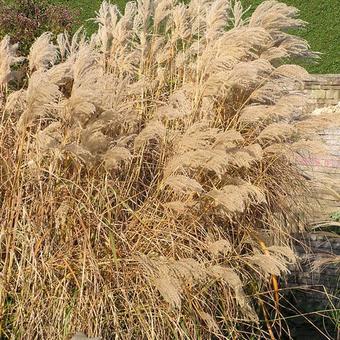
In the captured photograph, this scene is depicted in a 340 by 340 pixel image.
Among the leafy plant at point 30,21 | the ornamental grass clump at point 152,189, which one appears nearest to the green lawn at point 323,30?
the leafy plant at point 30,21

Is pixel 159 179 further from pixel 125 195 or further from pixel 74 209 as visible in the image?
pixel 74 209

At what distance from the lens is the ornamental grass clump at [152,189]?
3.55 meters

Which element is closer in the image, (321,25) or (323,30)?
(323,30)

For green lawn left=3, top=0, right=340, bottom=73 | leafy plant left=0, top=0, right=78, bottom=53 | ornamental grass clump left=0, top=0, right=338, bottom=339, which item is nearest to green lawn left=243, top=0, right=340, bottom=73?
green lawn left=3, top=0, right=340, bottom=73

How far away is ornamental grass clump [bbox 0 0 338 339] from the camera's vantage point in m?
3.55

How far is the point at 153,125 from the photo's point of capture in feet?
12.7

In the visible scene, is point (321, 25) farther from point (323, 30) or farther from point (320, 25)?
point (323, 30)

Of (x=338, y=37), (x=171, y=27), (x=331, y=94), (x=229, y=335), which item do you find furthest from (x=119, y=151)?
(x=338, y=37)

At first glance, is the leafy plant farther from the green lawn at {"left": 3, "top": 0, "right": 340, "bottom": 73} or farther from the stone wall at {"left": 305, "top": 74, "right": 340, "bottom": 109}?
the green lawn at {"left": 3, "top": 0, "right": 340, "bottom": 73}

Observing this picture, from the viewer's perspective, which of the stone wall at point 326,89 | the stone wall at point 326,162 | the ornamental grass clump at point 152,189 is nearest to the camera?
the ornamental grass clump at point 152,189

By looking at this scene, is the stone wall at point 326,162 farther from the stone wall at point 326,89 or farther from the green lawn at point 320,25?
the green lawn at point 320,25

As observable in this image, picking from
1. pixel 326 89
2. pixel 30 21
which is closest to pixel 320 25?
pixel 326 89

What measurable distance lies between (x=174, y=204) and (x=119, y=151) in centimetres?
38

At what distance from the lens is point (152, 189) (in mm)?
4070
